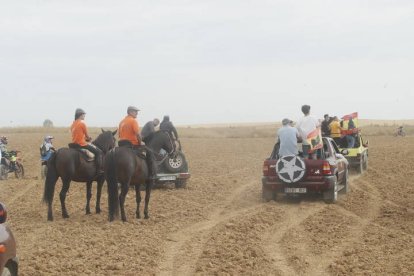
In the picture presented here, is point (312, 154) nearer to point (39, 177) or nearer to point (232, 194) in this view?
point (232, 194)

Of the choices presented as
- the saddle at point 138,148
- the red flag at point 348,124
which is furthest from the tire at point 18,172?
the red flag at point 348,124

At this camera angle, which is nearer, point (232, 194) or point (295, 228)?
point (295, 228)

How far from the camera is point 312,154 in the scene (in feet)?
47.4

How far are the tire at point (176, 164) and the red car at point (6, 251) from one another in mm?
11340

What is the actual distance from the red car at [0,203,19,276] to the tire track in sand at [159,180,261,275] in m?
2.45

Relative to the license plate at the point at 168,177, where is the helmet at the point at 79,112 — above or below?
above

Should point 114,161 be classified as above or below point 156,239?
above

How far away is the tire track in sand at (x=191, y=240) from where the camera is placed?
27.3 feet

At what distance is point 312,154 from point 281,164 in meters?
0.90

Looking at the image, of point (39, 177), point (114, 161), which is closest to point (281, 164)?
point (114, 161)

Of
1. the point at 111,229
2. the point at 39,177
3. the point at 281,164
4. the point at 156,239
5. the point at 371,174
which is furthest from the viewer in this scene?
the point at 39,177

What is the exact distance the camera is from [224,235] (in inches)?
409

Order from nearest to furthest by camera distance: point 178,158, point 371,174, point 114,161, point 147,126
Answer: point 114,161
point 147,126
point 178,158
point 371,174

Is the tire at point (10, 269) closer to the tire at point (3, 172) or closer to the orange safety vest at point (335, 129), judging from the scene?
the tire at point (3, 172)
